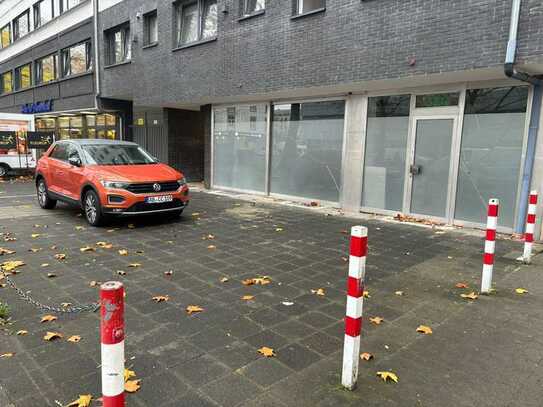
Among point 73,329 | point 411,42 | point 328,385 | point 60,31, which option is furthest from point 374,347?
point 60,31

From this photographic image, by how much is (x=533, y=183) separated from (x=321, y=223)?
159 inches

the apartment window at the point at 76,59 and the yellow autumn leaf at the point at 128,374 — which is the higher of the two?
the apartment window at the point at 76,59

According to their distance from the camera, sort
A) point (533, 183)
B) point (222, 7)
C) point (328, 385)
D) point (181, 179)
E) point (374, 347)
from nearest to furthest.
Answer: point (328, 385)
point (374, 347)
point (533, 183)
point (181, 179)
point (222, 7)

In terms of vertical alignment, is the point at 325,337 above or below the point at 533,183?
below

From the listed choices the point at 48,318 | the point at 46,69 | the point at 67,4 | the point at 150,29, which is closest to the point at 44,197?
the point at 48,318

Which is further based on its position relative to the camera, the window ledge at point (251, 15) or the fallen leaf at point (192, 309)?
the window ledge at point (251, 15)

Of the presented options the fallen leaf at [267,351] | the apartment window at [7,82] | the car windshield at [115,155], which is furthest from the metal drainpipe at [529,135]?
the apartment window at [7,82]

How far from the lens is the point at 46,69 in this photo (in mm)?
24094

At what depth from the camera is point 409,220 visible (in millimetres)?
9172

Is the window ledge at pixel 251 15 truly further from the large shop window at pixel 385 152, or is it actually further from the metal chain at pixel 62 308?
the metal chain at pixel 62 308

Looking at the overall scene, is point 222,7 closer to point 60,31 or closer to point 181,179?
point 181,179

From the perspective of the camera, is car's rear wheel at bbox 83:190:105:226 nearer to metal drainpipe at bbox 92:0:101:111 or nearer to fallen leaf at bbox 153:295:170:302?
fallen leaf at bbox 153:295:170:302

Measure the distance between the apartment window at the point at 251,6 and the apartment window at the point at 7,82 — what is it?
81.6 ft

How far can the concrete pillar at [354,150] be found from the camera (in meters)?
10.1
